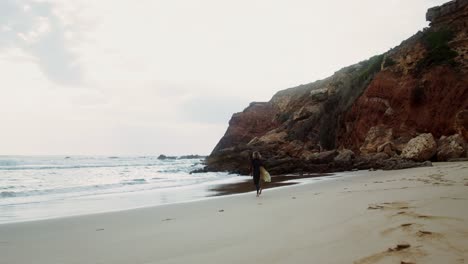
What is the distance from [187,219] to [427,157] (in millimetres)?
16977

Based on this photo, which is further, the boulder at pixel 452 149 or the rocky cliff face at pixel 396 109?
the rocky cliff face at pixel 396 109

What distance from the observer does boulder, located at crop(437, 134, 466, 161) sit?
18.9 metres

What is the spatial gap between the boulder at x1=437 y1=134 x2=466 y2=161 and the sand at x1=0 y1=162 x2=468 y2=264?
48.3 ft

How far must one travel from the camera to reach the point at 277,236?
4.66 meters

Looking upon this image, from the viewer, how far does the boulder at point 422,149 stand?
19.7m

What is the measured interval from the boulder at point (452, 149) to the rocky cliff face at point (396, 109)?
20 centimetres

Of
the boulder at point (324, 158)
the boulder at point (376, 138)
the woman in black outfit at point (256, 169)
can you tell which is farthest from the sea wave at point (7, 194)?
the boulder at point (376, 138)

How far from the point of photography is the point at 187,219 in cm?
725

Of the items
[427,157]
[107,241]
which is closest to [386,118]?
[427,157]

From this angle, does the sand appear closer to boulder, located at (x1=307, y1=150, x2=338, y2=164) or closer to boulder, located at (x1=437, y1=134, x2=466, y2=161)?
boulder, located at (x1=437, y1=134, x2=466, y2=161)

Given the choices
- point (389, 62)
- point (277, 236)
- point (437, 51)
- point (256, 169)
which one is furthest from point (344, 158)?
point (277, 236)

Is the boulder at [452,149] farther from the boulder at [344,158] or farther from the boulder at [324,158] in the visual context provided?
the boulder at [324,158]

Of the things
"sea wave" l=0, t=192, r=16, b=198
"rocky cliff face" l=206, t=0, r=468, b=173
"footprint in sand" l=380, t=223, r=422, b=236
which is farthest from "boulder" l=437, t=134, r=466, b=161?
"sea wave" l=0, t=192, r=16, b=198

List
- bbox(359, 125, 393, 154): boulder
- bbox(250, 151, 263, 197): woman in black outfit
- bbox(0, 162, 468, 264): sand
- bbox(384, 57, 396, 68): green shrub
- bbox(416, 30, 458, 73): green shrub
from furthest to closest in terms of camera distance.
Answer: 1. bbox(384, 57, 396, 68): green shrub
2. bbox(359, 125, 393, 154): boulder
3. bbox(416, 30, 458, 73): green shrub
4. bbox(250, 151, 263, 197): woman in black outfit
5. bbox(0, 162, 468, 264): sand
